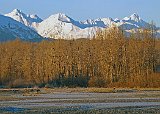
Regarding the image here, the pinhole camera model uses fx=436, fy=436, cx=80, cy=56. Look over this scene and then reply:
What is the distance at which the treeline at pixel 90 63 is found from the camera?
9544 centimetres

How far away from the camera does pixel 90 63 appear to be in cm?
10925

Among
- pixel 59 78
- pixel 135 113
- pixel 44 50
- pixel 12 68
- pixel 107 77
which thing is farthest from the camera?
pixel 44 50

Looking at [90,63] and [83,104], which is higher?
[90,63]

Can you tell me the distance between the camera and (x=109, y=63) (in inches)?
3959

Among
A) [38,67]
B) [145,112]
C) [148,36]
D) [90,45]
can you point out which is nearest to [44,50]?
[38,67]

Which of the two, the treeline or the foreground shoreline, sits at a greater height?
the treeline

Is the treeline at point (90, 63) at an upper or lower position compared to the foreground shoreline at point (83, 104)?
upper

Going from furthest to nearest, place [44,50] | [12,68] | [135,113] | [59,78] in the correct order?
1. [44,50]
2. [12,68]
3. [59,78]
4. [135,113]

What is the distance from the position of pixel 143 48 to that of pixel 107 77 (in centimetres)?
1037

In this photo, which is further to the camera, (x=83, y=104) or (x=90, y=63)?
(x=90, y=63)

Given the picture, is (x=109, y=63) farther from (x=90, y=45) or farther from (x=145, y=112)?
(x=145, y=112)

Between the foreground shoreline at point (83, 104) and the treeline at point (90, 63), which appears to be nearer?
the foreground shoreline at point (83, 104)

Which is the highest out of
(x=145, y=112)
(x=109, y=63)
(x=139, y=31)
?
(x=139, y=31)

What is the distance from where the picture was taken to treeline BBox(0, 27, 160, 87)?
9544 cm
